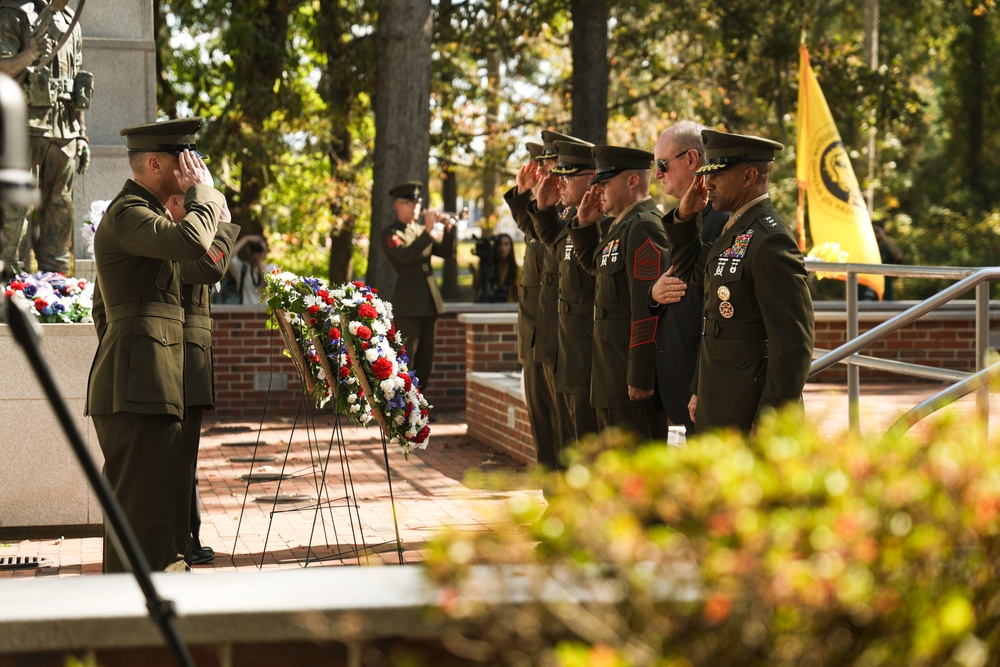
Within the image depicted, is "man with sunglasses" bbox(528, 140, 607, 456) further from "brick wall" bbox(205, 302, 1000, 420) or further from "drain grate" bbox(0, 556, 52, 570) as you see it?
"brick wall" bbox(205, 302, 1000, 420)

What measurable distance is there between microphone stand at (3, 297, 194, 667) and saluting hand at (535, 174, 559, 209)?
4675 millimetres

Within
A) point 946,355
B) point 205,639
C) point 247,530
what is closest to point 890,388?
point 946,355

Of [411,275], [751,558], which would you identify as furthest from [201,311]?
[411,275]

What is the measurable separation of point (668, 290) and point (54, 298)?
3.61 meters

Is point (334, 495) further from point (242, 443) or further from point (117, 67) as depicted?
point (117, 67)

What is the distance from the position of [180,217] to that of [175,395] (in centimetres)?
75

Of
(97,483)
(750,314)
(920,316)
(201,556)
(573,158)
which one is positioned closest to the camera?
(97,483)

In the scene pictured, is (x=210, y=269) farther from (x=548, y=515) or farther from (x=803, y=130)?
(x=803, y=130)

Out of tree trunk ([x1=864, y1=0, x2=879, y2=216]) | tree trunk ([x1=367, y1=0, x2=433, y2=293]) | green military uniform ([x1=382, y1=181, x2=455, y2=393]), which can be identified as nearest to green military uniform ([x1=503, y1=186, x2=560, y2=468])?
green military uniform ([x1=382, y1=181, x2=455, y2=393])

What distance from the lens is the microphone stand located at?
227 cm

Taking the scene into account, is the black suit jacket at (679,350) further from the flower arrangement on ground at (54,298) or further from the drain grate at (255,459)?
the drain grate at (255,459)

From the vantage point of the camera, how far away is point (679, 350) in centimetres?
563

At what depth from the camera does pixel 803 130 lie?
1502cm

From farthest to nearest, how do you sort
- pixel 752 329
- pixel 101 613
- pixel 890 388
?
pixel 890 388
pixel 752 329
pixel 101 613
